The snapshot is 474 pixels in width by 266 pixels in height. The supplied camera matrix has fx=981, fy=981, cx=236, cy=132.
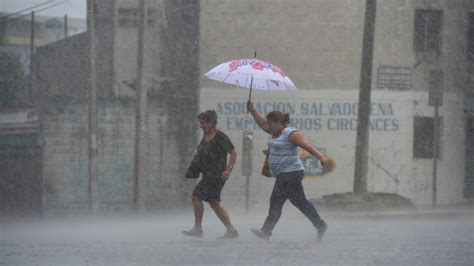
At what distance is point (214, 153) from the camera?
10422 mm

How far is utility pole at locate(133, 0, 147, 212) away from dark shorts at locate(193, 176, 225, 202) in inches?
421

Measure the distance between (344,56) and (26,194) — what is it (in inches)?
338

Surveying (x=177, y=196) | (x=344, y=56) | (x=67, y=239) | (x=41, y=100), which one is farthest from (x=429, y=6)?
(x=67, y=239)

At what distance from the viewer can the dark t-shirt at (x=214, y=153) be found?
10422mm

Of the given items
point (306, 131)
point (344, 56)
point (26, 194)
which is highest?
point (344, 56)

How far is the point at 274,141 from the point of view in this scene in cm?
1021

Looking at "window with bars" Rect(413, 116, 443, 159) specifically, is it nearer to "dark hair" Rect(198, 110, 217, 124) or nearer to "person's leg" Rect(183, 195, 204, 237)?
"person's leg" Rect(183, 195, 204, 237)

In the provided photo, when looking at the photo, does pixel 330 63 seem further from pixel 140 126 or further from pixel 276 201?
pixel 276 201

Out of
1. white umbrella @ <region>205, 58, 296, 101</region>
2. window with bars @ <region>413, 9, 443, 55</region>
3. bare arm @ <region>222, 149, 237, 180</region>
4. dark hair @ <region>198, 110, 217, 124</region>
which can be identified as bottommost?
bare arm @ <region>222, 149, 237, 180</region>

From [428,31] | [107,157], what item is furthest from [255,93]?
[428,31]

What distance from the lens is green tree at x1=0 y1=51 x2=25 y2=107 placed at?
2641 cm

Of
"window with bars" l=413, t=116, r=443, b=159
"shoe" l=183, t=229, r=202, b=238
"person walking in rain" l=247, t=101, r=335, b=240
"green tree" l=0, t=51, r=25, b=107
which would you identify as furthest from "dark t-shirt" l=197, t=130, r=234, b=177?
"green tree" l=0, t=51, r=25, b=107

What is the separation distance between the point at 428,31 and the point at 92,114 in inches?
337

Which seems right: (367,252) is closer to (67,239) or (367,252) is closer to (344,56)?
(67,239)
